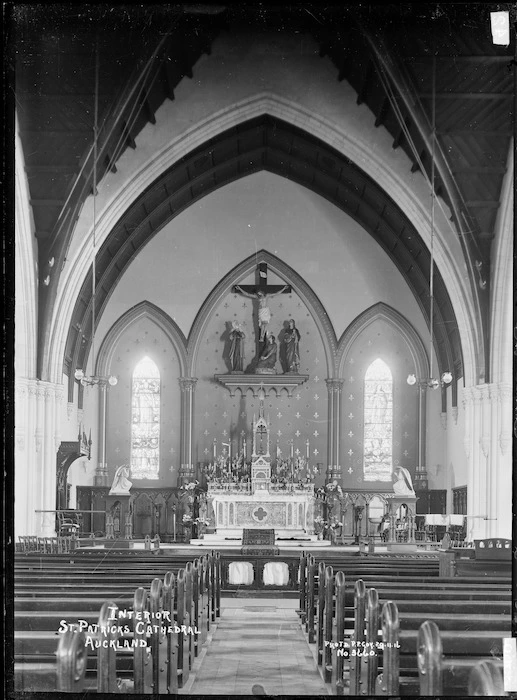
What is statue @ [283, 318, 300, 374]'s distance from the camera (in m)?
22.4

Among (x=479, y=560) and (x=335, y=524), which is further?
(x=335, y=524)

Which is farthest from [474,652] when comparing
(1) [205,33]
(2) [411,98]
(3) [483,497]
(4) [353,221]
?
(4) [353,221]

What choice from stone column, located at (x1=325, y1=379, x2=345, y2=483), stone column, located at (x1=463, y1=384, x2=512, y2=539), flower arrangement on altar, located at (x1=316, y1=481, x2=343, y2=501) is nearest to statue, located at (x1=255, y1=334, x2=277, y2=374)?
stone column, located at (x1=325, y1=379, x2=345, y2=483)

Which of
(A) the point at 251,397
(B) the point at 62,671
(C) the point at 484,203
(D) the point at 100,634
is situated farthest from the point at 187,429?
(B) the point at 62,671

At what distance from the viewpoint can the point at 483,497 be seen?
18.2 m

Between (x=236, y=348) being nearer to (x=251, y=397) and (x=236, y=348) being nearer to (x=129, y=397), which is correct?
(x=251, y=397)

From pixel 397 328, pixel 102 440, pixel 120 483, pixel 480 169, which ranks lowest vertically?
pixel 120 483

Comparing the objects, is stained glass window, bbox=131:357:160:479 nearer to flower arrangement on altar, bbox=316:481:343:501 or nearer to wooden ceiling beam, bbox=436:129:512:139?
flower arrangement on altar, bbox=316:481:343:501

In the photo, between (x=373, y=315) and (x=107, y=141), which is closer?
(x=107, y=141)

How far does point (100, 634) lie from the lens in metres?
5.93

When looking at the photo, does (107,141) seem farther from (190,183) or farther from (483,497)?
(483,497)

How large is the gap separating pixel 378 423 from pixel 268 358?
333cm

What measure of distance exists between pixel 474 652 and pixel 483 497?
39.4ft

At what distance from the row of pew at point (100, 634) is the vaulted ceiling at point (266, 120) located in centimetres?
344
